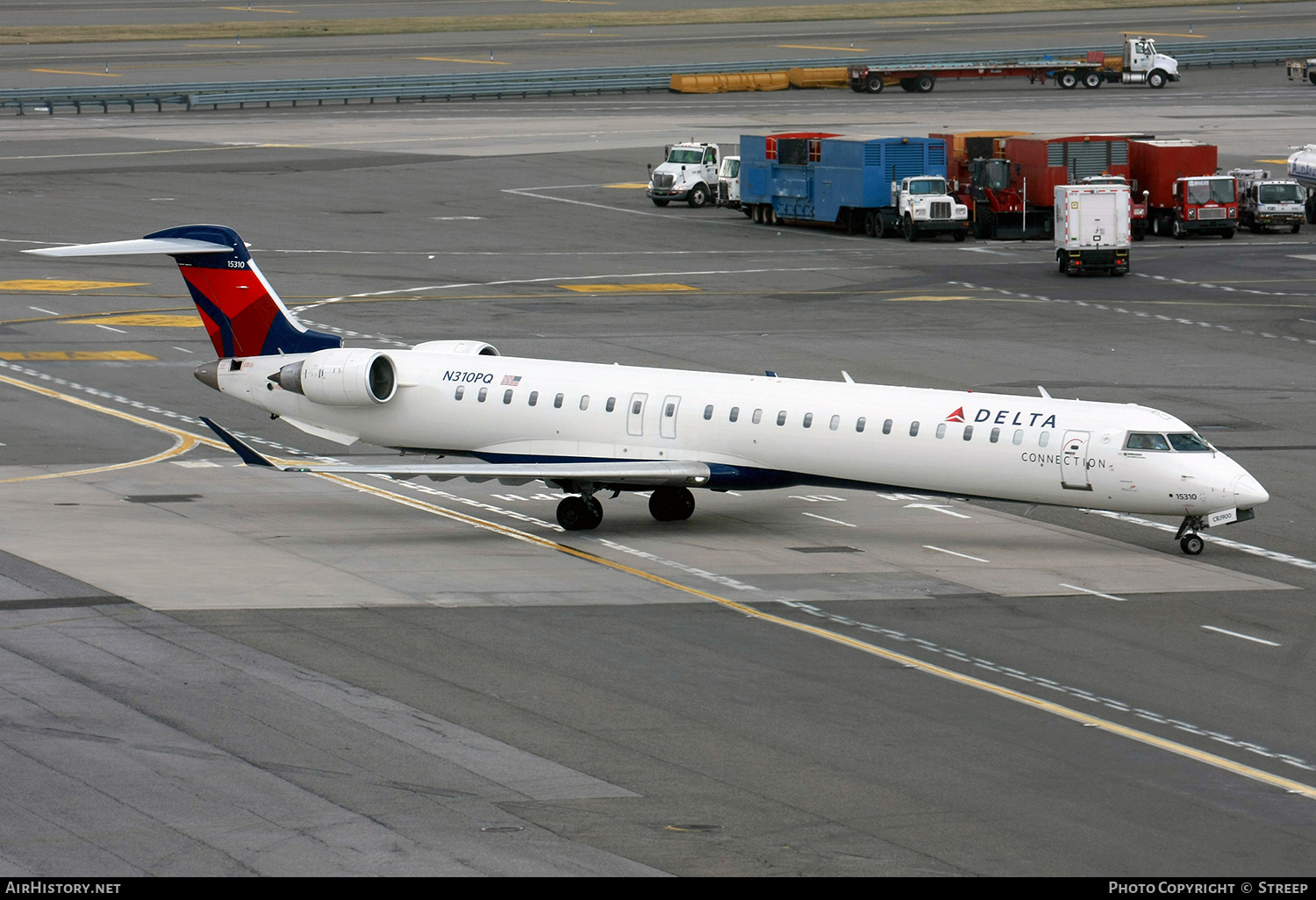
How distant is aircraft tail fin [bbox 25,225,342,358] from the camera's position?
3881 centimetres

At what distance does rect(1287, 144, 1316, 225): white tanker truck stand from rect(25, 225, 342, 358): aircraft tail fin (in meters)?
58.1

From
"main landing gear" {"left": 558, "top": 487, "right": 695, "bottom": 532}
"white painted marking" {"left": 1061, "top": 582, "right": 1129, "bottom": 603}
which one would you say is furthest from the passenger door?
"main landing gear" {"left": 558, "top": 487, "right": 695, "bottom": 532}

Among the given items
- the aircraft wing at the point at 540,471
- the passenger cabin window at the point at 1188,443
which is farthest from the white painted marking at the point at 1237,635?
the aircraft wing at the point at 540,471

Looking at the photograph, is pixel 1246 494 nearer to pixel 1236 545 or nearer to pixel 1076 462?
pixel 1236 545

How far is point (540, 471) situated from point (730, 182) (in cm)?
5396

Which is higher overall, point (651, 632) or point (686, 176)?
point (686, 176)

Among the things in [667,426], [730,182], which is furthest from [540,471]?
[730,182]

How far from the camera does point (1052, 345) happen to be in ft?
182

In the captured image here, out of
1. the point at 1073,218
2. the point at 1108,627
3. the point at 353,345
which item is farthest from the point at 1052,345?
the point at 1108,627

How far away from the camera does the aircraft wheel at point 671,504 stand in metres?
36.9

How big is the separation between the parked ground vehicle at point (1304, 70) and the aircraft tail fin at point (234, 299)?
363ft

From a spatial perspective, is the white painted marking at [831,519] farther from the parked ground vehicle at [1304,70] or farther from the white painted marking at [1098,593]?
the parked ground vehicle at [1304,70]

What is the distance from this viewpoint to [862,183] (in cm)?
7888

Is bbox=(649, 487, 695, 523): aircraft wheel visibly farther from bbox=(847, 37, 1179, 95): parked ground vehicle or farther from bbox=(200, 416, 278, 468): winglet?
bbox=(847, 37, 1179, 95): parked ground vehicle
